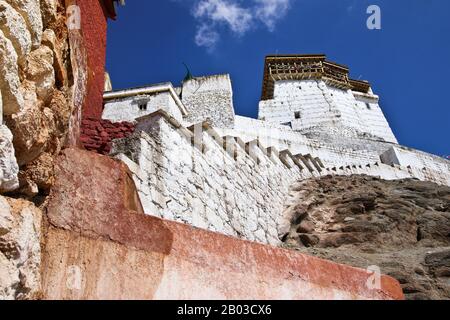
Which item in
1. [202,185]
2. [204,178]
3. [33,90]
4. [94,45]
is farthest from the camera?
[204,178]

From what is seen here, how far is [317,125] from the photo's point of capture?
94.3 feet

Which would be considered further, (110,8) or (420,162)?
(420,162)

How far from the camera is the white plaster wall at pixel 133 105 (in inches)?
861

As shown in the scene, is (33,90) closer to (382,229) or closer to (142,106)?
(382,229)

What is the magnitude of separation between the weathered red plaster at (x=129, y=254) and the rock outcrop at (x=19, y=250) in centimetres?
16

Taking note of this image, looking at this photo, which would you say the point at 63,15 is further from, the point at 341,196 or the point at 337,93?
the point at 337,93

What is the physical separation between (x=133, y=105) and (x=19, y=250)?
2125cm

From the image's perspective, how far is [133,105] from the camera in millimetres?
22156

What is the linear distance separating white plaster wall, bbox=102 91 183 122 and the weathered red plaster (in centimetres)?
1959

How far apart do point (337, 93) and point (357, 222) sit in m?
23.6
